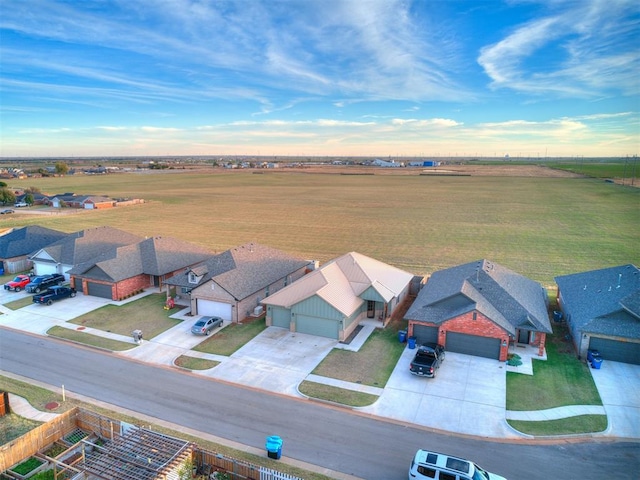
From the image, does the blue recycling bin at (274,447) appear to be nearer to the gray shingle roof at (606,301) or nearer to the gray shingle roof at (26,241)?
the gray shingle roof at (606,301)

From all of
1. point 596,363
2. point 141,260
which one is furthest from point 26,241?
point 596,363

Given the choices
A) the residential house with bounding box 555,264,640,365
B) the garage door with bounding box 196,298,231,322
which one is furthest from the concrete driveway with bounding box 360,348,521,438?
the garage door with bounding box 196,298,231,322

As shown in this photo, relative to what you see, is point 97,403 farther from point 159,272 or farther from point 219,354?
point 159,272

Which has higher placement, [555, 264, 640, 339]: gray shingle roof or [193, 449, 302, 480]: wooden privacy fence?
[555, 264, 640, 339]: gray shingle roof

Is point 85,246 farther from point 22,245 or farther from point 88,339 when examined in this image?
point 88,339

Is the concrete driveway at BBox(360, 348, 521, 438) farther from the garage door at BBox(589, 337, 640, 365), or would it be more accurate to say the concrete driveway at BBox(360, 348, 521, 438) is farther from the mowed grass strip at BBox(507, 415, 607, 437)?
the garage door at BBox(589, 337, 640, 365)

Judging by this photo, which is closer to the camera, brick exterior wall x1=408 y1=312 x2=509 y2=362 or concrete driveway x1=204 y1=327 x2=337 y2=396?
concrete driveway x1=204 y1=327 x2=337 y2=396

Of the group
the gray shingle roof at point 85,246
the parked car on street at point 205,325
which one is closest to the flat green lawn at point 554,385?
the parked car on street at point 205,325

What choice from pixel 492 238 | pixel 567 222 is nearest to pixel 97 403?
pixel 492 238
